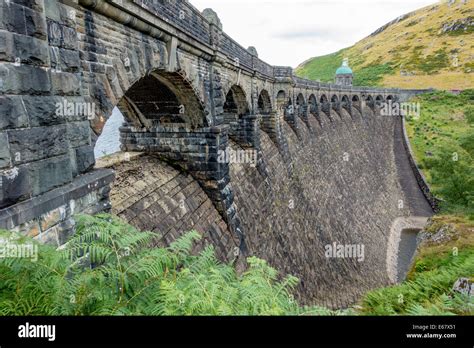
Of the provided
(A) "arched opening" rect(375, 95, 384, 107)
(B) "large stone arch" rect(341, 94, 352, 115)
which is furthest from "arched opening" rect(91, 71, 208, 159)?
(A) "arched opening" rect(375, 95, 384, 107)

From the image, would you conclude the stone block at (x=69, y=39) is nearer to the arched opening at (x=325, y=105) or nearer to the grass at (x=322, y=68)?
the arched opening at (x=325, y=105)

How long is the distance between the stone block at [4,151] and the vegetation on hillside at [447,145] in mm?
17065

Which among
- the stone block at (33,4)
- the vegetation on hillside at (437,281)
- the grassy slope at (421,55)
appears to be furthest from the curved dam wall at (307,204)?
the grassy slope at (421,55)

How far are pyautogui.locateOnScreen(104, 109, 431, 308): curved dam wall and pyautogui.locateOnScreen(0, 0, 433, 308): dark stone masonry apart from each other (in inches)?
3.2

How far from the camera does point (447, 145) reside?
31.5 m

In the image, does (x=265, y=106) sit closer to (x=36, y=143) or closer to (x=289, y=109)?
(x=289, y=109)

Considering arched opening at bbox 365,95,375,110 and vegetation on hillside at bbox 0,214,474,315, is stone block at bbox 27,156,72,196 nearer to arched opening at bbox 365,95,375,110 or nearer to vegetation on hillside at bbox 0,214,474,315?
vegetation on hillside at bbox 0,214,474,315

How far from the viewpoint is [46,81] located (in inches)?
161

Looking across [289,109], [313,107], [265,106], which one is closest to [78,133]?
[265,106]

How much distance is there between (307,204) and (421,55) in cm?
8753

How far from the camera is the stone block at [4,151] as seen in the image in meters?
3.49

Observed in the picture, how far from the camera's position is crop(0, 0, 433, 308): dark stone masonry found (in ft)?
12.7
